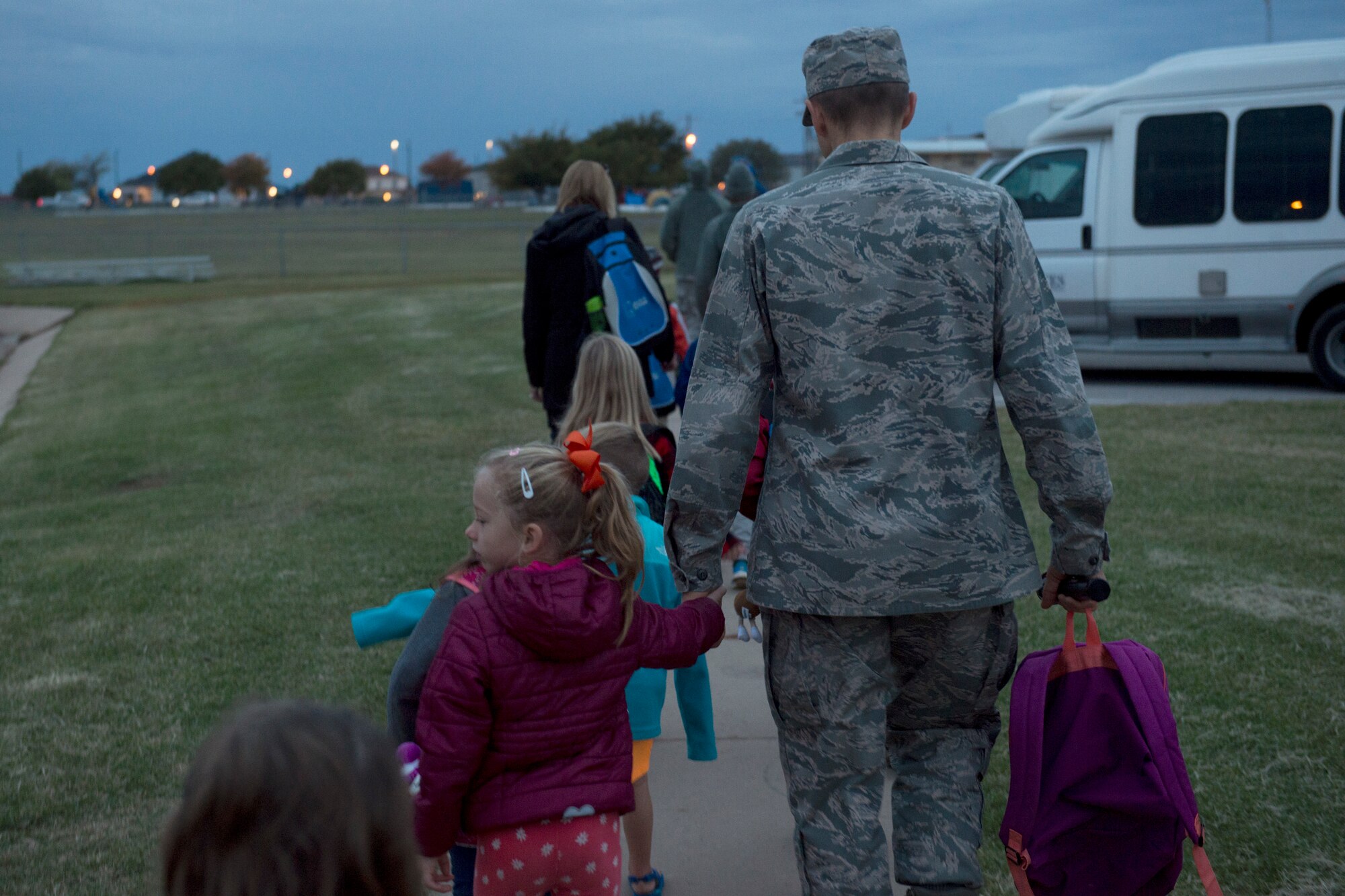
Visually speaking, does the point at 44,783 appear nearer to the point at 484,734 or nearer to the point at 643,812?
the point at 643,812

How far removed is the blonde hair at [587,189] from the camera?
604 cm

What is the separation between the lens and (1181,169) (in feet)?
37.9

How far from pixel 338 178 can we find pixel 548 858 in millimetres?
99616

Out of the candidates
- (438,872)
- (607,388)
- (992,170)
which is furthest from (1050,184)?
(438,872)

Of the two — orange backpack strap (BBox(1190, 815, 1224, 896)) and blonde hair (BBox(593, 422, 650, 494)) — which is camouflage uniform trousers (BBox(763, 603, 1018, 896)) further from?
blonde hair (BBox(593, 422, 650, 494))

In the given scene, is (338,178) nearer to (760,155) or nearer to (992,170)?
(760,155)

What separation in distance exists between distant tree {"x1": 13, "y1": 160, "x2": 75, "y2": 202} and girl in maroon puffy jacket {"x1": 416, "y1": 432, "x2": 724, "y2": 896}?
10709cm

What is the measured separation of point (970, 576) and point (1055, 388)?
16.1 inches

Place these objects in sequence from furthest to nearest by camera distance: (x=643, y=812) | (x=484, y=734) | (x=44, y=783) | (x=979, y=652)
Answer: (x=44, y=783) → (x=643, y=812) → (x=979, y=652) → (x=484, y=734)

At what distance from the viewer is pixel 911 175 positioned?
2510 millimetres

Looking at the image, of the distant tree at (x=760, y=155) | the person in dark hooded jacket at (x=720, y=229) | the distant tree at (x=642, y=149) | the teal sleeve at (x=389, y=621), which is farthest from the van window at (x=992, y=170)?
the distant tree at (x=642, y=149)

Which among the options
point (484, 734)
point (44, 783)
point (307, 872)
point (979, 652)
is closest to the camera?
point (307, 872)

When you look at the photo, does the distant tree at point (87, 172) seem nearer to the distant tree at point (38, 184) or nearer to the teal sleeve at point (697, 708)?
the distant tree at point (38, 184)

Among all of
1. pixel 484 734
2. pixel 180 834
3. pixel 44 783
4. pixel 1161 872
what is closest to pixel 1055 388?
pixel 1161 872
